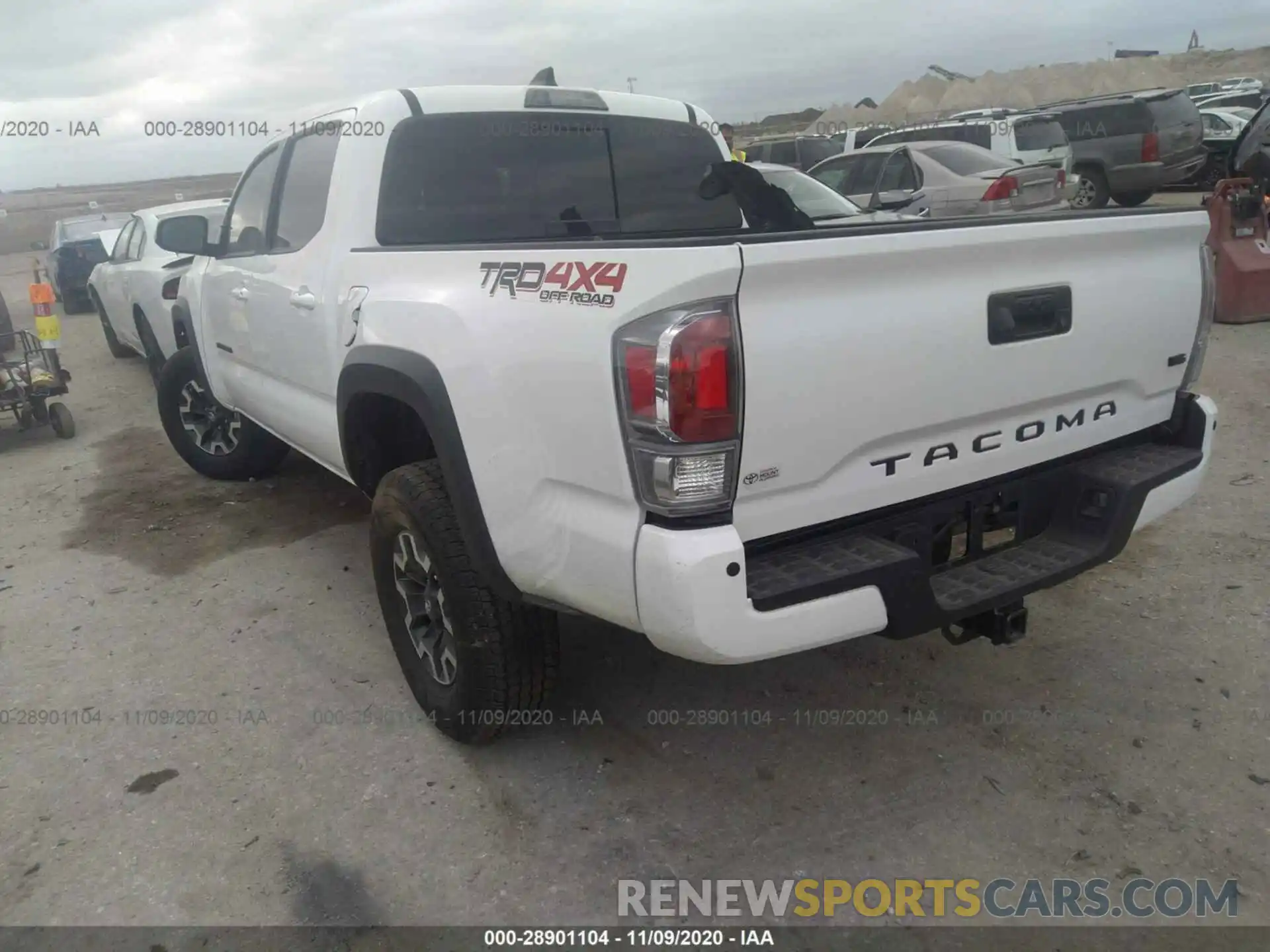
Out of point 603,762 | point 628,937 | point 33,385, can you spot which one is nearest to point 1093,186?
point 33,385

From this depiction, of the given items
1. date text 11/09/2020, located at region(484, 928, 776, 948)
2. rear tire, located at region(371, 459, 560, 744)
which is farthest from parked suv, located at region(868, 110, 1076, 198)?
date text 11/09/2020, located at region(484, 928, 776, 948)

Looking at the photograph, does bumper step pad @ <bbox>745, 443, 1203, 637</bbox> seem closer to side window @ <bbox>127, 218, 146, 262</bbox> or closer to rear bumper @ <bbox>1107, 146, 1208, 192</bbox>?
side window @ <bbox>127, 218, 146, 262</bbox>

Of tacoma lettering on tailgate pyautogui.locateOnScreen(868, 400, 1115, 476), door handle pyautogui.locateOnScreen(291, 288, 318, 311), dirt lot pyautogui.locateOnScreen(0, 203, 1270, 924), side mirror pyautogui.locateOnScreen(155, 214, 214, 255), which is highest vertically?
side mirror pyautogui.locateOnScreen(155, 214, 214, 255)

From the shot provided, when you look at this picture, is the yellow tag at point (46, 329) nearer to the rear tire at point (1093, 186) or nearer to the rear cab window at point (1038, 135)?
the rear cab window at point (1038, 135)

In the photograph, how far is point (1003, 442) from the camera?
263cm

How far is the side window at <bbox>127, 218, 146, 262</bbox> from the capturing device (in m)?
8.85

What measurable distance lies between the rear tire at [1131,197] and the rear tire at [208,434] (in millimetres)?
14026

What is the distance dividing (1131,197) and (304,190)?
593 inches

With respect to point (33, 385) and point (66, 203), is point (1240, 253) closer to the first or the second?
point (33, 385)

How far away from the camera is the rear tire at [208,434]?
5.95 meters

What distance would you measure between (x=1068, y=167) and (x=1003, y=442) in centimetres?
1302

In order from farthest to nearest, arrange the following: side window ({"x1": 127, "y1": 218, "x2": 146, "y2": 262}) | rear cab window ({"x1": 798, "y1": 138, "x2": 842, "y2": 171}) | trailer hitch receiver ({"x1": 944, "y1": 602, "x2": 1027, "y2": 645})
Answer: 1. rear cab window ({"x1": 798, "y1": 138, "x2": 842, "y2": 171})
2. side window ({"x1": 127, "y1": 218, "x2": 146, "y2": 262})
3. trailer hitch receiver ({"x1": 944, "y1": 602, "x2": 1027, "y2": 645})

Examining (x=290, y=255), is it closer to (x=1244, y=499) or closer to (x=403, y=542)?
(x=403, y=542)

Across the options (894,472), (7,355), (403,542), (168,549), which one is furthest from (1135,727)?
(7,355)
